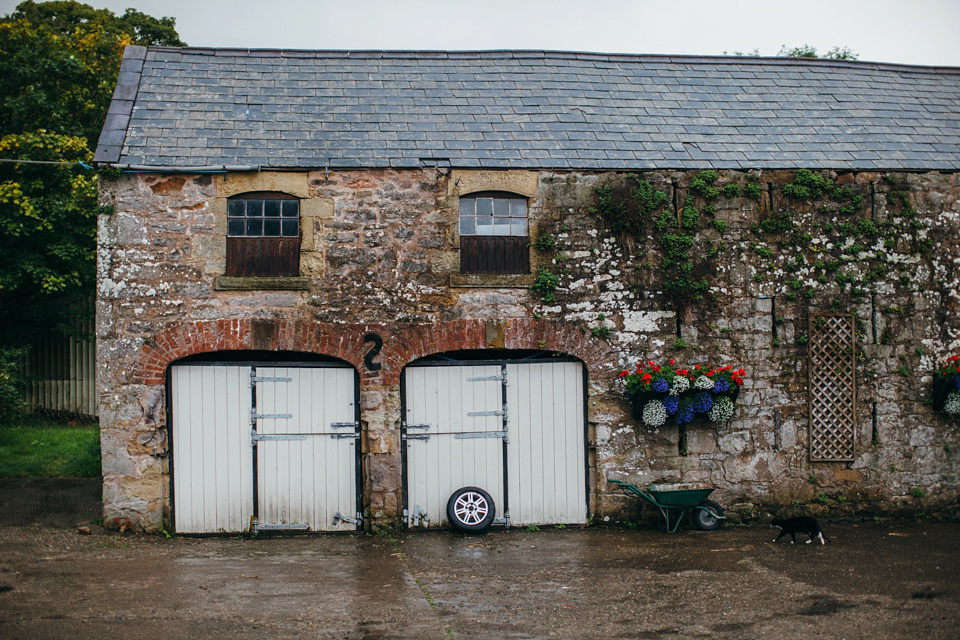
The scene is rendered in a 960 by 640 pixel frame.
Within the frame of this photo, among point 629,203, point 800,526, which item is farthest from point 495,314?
point 800,526

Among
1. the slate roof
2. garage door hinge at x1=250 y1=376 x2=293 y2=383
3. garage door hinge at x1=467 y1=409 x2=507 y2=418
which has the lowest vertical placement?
garage door hinge at x1=467 y1=409 x2=507 y2=418

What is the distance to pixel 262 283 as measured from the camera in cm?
1057

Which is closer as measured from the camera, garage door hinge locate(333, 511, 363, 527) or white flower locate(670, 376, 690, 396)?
white flower locate(670, 376, 690, 396)

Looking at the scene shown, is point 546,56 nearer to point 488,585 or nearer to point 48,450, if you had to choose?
point 488,585

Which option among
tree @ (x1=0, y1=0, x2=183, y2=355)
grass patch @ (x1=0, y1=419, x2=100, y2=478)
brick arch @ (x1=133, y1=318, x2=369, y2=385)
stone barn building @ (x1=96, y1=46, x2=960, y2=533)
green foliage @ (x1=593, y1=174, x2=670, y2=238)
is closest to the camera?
brick arch @ (x1=133, y1=318, x2=369, y2=385)

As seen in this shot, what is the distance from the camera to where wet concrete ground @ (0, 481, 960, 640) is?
23.5 feet

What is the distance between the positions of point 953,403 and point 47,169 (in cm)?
1619

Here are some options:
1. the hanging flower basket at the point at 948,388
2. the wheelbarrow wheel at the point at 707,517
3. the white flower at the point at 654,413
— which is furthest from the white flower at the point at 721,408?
the hanging flower basket at the point at 948,388

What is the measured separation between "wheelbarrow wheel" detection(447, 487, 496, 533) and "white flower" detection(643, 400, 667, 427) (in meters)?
2.15

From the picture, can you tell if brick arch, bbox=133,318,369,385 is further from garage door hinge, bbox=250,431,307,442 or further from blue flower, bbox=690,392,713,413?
blue flower, bbox=690,392,713,413

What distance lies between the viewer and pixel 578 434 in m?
11.1

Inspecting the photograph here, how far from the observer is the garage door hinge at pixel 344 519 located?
10.7m

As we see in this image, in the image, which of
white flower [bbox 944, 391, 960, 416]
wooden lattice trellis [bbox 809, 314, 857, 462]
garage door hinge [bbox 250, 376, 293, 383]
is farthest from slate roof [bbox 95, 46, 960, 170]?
white flower [bbox 944, 391, 960, 416]

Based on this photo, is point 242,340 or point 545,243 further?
point 545,243
